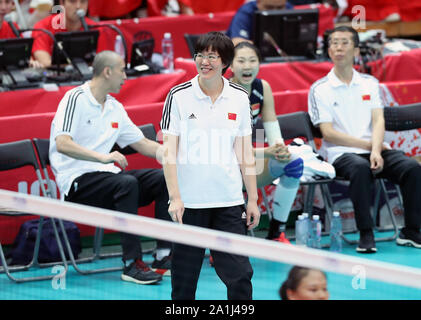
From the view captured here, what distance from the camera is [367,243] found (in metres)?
6.06

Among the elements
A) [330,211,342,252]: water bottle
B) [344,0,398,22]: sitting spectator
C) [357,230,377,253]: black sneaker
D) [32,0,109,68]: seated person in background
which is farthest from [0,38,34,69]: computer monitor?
[344,0,398,22]: sitting spectator

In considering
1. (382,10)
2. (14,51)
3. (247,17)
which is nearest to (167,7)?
(247,17)

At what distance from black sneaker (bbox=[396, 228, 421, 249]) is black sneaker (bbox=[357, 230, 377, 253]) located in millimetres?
312

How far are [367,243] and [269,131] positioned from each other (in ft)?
3.55

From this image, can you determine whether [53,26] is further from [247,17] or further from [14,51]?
[247,17]

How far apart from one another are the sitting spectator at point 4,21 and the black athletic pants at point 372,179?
3.27 meters

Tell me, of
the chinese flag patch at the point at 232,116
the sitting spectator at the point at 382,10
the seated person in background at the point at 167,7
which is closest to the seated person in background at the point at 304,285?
the chinese flag patch at the point at 232,116

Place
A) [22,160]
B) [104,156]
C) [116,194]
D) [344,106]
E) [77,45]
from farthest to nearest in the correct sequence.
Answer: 1. [77,45]
2. [344,106]
3. [22,160]
4. [116,194]
5. [104,156]

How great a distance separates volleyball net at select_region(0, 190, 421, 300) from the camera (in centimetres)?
238

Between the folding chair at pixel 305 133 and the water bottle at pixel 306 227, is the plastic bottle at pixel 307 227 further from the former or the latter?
the folding chair at pixel 305 133

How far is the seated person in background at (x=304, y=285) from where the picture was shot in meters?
2.47

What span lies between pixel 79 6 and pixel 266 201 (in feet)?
9.21

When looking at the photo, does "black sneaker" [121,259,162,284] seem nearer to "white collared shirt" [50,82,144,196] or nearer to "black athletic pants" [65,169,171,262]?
"black athletic pants" [65,169,171,262]
